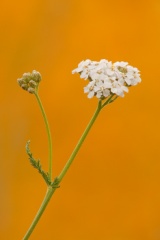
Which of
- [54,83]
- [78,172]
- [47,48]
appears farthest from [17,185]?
[47,48]

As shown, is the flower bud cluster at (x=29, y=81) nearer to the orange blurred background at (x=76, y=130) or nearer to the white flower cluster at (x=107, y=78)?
the white flower cluster at (x=107, y=78)

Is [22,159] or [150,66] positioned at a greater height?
[150,66]

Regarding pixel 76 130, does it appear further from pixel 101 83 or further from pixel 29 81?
pixel 101 83

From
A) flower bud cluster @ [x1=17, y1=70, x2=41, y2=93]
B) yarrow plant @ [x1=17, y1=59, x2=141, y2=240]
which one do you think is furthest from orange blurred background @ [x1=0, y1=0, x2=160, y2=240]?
yarrow plant @ [x1=17, y1=59, x2=141, y2=240]

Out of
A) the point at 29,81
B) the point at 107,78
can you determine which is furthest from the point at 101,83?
the point at 29,81

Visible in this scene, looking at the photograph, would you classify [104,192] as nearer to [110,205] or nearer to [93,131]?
[110,205]

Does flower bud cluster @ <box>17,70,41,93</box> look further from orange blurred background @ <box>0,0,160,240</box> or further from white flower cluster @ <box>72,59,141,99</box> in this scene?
orange blurred background @ <box>0,0,160,240</box>

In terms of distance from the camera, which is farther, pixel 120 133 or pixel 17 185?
pixel 120 133
